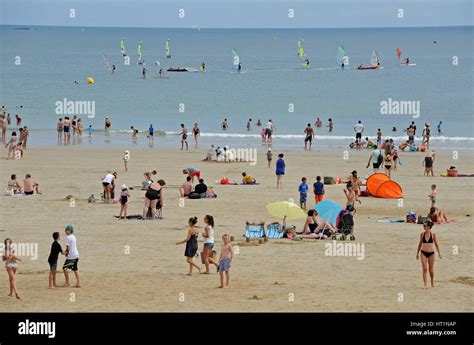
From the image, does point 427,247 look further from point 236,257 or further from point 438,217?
point 438,217

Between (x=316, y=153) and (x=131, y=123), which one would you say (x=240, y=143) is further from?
(x=131, y=123)

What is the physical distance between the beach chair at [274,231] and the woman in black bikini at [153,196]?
10.3ft

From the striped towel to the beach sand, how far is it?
505mm

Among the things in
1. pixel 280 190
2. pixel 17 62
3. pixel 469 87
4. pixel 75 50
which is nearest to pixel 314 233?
pixel 280 190

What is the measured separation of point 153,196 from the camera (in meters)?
23.4

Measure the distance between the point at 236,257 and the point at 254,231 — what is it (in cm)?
212

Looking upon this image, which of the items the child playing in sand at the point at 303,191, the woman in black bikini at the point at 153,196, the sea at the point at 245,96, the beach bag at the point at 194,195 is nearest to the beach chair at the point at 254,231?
the woman in black bikini at the point at 153,196

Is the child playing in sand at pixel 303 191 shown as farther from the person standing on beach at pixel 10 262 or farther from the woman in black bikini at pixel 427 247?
the person standing on beach at pixel 10 262

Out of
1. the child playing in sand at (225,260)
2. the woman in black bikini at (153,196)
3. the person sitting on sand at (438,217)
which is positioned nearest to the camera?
the child playing in sand at (225,260)

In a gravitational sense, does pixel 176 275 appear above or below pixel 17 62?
below

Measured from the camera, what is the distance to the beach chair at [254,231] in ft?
69.8

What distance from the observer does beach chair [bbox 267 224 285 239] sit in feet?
70.3

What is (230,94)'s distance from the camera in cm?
8331

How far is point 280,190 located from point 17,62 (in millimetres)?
101747
